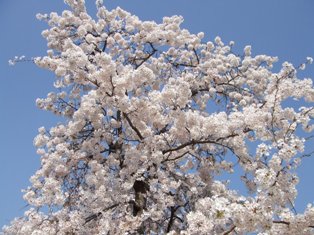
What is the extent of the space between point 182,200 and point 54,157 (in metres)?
3.29

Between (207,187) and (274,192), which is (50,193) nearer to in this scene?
(207,187)

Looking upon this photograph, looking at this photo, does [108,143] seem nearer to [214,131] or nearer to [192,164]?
[192,164]

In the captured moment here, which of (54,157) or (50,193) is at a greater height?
(54,157)

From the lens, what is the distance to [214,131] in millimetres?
9672

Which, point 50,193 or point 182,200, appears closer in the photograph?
point 50,193

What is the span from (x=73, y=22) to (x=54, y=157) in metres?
4.95

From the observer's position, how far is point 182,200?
11.6 meters

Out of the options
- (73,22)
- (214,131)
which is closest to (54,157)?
(214,131)

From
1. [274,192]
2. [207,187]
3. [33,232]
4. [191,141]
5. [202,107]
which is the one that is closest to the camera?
[274,192]

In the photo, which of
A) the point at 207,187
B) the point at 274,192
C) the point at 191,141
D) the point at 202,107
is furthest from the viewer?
the point at 202,107

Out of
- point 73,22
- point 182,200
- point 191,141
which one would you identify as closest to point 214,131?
point 191,141

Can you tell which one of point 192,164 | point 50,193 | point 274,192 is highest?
point 192,164

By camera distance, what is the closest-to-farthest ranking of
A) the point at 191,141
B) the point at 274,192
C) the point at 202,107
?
1. the point at 274,192
2. the point at 191,141
3. the point at 202,107

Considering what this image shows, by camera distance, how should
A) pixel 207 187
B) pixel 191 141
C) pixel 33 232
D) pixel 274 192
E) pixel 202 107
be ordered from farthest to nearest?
pixel 202 107
pixel 207 187
pixel 191 141
pixel 33 232
pixel 274 192
